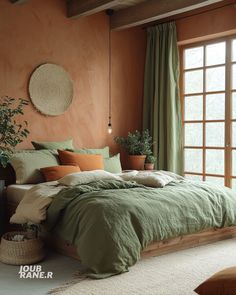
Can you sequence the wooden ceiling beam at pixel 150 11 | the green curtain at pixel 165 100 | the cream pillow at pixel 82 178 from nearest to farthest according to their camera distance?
1. the cream pillow at pixel 82 178
2. the wooden ceiling beam at pixel 150 11
3. the green curtain at pixel 165 100

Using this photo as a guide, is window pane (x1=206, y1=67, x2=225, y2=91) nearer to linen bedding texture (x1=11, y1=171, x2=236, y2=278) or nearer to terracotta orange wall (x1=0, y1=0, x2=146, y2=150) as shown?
terracotta orange wall (x1=0, y1=0, x2=146, y2=150)

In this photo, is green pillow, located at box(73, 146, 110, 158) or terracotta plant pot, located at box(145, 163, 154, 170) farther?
terracotta plant pot, located at box(145, 163, 154, 170)

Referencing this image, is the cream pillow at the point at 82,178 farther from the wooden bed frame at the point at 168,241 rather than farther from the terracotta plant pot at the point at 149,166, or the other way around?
the terracotta plant pot at the point at 149,166

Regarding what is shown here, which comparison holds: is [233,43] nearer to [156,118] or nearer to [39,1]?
[156,118]

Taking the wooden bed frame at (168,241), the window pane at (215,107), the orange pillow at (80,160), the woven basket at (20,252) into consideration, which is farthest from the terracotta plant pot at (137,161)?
the woven basket at (20,252)

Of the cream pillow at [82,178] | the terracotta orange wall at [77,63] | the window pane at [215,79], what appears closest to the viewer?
the cream pillow at [82,178]

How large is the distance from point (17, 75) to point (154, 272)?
2895 millimetres

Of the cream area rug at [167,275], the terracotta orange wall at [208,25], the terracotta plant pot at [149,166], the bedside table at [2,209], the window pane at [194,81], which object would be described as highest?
the terracotta orange wall at [208,25]

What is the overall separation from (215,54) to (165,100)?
90cm

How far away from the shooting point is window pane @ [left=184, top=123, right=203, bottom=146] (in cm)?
558

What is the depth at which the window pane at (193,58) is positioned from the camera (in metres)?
5.58

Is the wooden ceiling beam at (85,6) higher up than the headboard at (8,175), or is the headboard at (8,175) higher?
the wooden ceiling beam at (85,6)

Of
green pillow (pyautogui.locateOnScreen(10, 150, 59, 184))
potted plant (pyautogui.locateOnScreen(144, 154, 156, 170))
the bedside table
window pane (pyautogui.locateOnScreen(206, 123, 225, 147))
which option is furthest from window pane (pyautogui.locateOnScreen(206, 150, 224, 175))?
the bedside table

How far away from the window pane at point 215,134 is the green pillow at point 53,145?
1814 mm
